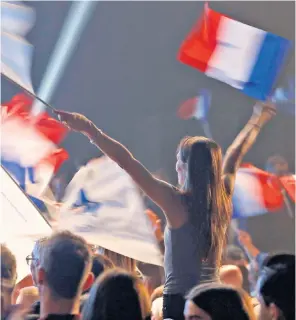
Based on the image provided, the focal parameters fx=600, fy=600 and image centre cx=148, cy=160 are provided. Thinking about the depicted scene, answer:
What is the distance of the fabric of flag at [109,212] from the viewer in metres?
2.16

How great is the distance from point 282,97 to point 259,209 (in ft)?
1.42

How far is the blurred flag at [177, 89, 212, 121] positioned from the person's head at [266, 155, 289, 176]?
297 mm

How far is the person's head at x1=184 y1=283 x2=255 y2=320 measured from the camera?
5.73 ft

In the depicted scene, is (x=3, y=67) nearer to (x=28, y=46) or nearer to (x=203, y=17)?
(x=28, y=46)

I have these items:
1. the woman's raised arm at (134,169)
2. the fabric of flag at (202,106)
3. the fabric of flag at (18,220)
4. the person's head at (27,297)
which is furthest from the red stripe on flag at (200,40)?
the person's head at (27,297)

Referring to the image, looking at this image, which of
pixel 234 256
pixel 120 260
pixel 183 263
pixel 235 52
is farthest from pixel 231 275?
pixel 235 52

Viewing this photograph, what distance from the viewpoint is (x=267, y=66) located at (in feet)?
7.52

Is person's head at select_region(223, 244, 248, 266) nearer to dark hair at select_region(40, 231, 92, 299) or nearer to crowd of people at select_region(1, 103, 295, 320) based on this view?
crowd of people at select_region(1, 103, 295, 320)

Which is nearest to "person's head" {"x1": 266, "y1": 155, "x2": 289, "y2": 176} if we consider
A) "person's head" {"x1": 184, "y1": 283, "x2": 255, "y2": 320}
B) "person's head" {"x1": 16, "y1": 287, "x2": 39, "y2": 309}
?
"person's head" {"x1": 184, "y1": 283, "x2": 255, "y2": 320}

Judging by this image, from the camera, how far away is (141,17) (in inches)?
87.5

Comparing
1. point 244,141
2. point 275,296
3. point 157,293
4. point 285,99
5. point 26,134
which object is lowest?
point 157,293

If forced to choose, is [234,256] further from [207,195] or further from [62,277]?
[62,277]

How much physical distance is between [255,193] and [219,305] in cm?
62

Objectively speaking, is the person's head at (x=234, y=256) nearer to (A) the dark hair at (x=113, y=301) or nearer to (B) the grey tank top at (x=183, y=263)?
(B) the grey tank top at (x=183, y=263)
